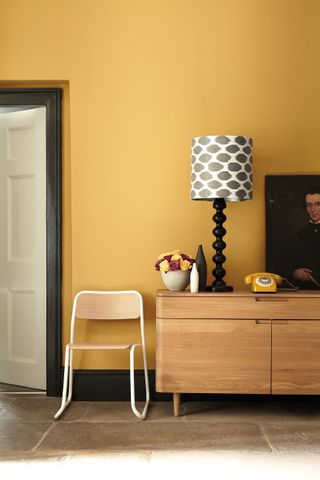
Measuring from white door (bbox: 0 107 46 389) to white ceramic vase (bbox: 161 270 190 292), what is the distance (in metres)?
1.13

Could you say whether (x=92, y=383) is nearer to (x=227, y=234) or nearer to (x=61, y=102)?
(x=227, y=234)

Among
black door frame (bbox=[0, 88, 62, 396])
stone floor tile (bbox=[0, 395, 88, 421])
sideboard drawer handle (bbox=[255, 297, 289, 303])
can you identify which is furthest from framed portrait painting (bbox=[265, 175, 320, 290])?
stone floor tile (bbox=[0, 395, 88, 421])

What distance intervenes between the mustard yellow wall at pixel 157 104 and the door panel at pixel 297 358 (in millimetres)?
694

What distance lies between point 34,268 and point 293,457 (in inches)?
100

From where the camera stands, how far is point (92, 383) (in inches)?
200

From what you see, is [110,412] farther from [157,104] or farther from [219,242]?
[157,104]

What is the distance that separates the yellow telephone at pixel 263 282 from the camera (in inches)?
181

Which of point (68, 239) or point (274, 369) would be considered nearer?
point (274, 369)

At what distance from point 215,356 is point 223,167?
118 cm

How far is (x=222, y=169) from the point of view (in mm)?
4609

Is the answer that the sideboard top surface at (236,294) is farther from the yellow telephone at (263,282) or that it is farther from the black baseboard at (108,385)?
the black baseboard at (108,385)

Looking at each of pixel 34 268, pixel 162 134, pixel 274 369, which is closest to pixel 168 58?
pixel 162 134

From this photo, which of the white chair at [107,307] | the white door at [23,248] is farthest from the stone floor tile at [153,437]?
the white door at [23,248]

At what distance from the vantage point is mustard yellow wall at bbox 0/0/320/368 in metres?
5.05
